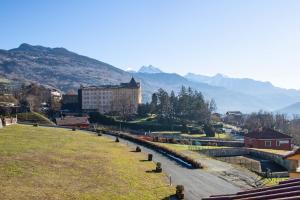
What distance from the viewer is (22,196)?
1249 inches

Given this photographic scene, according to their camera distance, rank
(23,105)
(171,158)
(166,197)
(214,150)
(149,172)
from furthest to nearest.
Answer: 1. (23,105)
2. (214,150)
3. (171,158)
4. (149,172)
5. (166,197)

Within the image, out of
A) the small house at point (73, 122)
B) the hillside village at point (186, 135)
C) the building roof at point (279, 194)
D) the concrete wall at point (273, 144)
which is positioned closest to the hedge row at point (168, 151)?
the hillside village at point (186, 135)

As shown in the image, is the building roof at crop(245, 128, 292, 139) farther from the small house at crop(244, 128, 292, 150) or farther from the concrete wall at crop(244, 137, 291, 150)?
the concrete wall at crop(244, 137, 291, 150)

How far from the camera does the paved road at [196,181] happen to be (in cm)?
4162

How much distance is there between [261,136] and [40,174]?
222 ft

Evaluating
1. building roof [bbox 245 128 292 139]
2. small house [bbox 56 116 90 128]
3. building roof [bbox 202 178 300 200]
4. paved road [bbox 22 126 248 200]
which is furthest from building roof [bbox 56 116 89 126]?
building roof [bbox 202 178 300 200]

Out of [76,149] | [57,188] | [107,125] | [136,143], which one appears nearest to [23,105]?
[107,125]

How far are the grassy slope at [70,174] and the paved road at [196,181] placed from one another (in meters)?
2.07

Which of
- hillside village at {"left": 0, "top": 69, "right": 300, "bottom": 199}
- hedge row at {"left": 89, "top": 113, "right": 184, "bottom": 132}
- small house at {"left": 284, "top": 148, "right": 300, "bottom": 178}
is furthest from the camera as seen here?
hedge row at {"left": 89, "top": 113, "right": 184, "bottom": 132}

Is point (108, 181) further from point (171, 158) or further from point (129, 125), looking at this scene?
point (129, 125)

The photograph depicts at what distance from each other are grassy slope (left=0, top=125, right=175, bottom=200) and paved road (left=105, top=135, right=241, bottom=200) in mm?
2075

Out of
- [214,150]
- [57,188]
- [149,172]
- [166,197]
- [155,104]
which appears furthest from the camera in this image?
[155,104]

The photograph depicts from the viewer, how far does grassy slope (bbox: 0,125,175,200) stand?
1348 inches

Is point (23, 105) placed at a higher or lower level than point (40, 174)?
higher
